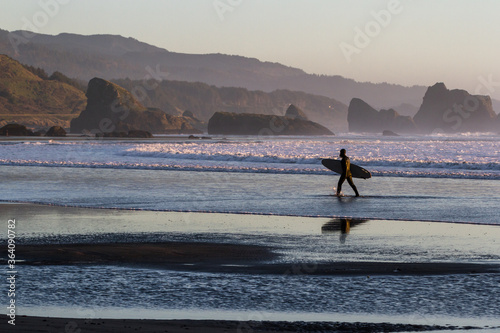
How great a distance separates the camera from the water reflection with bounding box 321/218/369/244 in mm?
14633

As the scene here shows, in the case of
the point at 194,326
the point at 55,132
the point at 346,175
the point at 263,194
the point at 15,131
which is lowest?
the point at 194,326

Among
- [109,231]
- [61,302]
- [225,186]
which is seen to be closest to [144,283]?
[61,302]

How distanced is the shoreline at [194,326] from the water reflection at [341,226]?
5.99 metres

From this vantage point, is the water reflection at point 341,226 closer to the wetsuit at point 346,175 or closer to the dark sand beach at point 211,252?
the dark sand beach at point 211,252

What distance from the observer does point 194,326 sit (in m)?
7.28

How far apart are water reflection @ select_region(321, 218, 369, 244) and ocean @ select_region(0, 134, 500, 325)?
27cm

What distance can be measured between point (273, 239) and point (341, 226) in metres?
2.55

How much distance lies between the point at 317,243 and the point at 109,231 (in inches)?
177

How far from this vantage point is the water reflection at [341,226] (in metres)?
14.6

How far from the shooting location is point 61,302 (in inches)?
326

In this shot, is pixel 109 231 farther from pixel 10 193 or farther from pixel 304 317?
pixel 10 193

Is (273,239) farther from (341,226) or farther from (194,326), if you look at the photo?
(194,326)

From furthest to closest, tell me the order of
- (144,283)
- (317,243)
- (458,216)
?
(458,216) < (317,243) < (144,283)

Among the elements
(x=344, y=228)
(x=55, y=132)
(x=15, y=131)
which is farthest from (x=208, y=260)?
(x=15, y=131)
